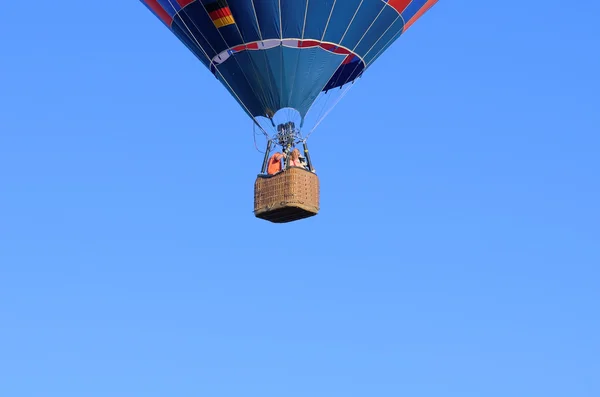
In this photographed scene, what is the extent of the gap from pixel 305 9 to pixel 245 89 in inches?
64.7

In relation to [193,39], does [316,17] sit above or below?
below

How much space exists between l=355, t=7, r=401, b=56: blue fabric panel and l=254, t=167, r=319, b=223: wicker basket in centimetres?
246

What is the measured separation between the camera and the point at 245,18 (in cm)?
2767

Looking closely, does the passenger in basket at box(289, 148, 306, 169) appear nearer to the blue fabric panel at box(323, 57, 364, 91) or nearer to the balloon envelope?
the balloon envelope

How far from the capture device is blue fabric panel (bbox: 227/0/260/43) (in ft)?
90.5

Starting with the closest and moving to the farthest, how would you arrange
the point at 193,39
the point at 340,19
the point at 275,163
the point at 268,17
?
the point at 275,163 → the point at 268,17 → the point at 340,19 → the point at 193,39

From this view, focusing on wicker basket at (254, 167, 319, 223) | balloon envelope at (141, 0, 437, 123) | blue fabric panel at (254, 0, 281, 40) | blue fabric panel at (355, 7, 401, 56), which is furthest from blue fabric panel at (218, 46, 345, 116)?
wicker basket at (254, 167, 319, 223)

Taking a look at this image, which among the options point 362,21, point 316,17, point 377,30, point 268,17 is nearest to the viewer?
point 268,17

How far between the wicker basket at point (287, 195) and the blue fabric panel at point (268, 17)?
215 cm

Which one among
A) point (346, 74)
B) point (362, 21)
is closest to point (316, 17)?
point (362, 21)

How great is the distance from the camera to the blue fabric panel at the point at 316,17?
1089 inches

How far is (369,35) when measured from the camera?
1119 inches

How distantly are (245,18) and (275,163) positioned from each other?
2206 millimetres

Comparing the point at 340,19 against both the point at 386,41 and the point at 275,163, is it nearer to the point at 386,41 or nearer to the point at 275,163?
the point at 386,41
